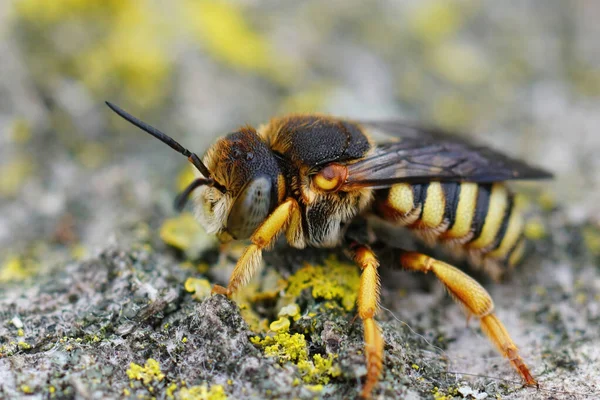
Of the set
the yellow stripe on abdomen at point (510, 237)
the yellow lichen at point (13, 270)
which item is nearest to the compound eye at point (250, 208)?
the yellow lichen at point (13, 270)

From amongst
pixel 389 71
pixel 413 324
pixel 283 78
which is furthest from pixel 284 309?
pixel 389 71

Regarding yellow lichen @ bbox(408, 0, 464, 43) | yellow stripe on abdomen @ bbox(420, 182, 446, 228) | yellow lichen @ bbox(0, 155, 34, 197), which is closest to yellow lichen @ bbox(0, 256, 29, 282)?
yellow lichen @ bbox(0, 155, 34, 197)

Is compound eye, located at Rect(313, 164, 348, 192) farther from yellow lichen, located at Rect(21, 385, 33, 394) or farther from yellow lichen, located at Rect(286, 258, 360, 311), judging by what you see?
yellow lichen, located at Rect(21, 385, 33, 394)

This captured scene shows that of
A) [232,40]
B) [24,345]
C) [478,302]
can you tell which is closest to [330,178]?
[478,302]

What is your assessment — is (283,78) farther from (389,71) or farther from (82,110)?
(82,110)

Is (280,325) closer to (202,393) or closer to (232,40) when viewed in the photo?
(202,393)

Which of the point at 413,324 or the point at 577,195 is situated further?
the point at 577,195
